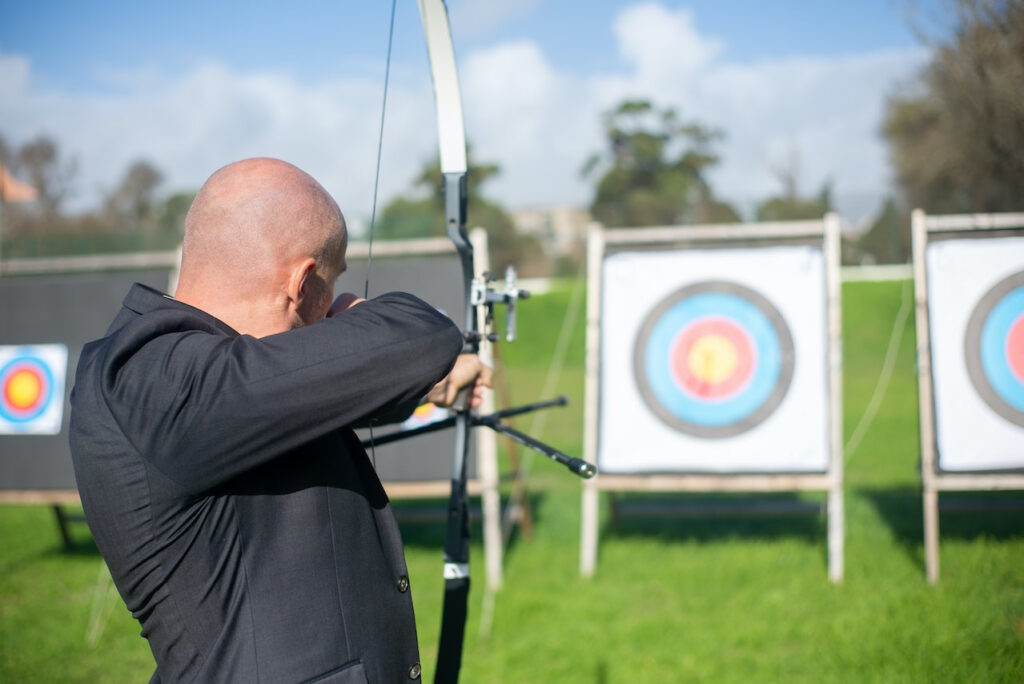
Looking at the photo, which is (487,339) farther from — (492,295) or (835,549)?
(835,549)

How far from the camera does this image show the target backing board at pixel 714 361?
391cm

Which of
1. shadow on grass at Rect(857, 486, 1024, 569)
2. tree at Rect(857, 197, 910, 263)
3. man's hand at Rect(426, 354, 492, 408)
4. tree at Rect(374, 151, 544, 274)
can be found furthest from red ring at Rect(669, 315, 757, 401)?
tree at Rect(857, 197, 910, 263)

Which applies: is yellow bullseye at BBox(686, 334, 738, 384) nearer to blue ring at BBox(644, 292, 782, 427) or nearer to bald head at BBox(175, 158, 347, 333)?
blue ring at BBox(644, 292, 782, 427)

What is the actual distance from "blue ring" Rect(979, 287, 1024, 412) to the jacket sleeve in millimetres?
3695

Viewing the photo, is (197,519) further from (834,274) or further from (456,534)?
(834,274)

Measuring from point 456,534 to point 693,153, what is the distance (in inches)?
1427

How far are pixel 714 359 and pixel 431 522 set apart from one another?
1887 millimetres

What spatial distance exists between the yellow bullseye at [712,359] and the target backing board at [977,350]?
0.91 meters

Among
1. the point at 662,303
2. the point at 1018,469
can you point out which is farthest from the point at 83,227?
the point at 1018,469

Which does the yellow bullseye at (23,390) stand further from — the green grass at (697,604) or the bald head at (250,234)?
the bald head at (250,234)

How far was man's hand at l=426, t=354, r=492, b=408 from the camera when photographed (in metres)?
1.34

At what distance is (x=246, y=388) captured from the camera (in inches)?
35.2

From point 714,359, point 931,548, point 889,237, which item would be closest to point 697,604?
point 931,548

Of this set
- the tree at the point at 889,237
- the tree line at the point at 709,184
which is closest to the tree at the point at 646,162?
the tree line at the point at 709,184
